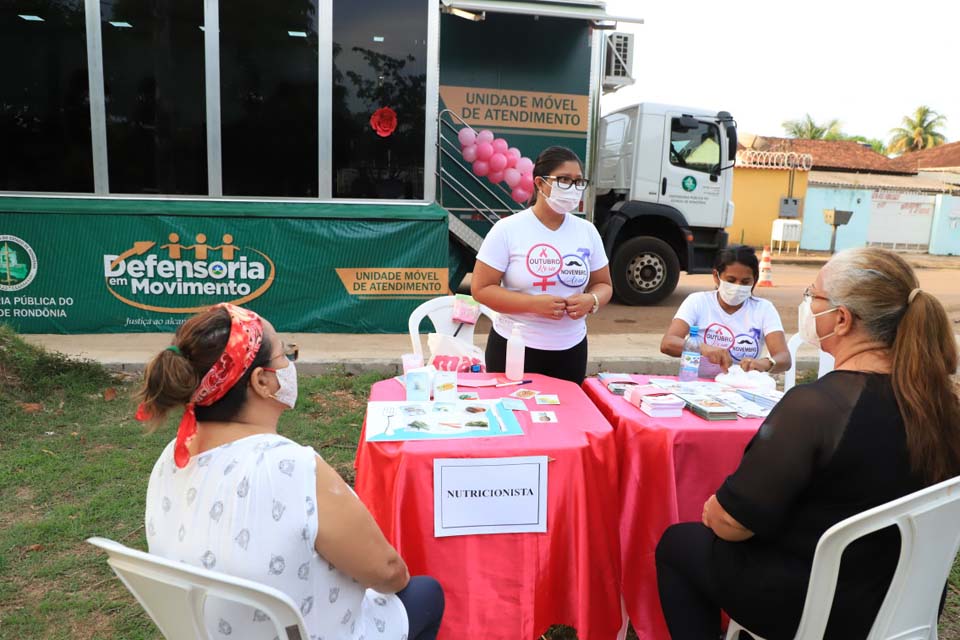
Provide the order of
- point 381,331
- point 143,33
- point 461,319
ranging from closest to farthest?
1. point 461,319
2. point 143,33
3. point 381,331

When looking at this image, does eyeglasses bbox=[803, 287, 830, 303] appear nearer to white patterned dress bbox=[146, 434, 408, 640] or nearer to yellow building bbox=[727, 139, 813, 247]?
white patterned dress bbox=[146, 434, 408, 640]

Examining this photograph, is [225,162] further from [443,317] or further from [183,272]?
[443,317]

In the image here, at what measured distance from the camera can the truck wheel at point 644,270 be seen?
8.66 m

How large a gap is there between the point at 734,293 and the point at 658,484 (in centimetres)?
136

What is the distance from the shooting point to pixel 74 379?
15.2ft

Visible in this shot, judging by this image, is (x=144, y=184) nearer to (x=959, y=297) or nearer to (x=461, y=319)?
(x=461, y=319)

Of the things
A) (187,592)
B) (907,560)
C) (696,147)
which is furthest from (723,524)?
(696,147)

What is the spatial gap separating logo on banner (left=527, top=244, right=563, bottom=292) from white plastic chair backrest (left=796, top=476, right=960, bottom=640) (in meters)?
1.57

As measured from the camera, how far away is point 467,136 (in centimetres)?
731

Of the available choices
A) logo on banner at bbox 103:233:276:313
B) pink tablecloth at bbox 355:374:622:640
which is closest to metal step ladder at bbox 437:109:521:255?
logo on banner at bbox 103:233:276:313

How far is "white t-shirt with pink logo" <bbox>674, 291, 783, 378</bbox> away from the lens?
10.2 feet

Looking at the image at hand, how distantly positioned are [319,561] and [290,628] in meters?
0.13

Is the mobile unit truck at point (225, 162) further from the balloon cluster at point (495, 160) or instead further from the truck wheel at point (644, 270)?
the truck wheel at point (644, 270)

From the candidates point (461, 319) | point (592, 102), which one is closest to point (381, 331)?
point (461, 319)
